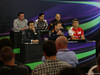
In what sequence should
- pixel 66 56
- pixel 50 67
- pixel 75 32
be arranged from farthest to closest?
pixel 75 32, pixel 66 56, pixel 50 67

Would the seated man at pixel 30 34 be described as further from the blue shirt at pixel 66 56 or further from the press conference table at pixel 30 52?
the blue shirt at pixel 66 56

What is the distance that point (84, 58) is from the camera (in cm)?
592

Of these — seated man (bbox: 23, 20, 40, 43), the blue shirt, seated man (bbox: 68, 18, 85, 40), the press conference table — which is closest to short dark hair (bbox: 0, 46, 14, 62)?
the blue shirt

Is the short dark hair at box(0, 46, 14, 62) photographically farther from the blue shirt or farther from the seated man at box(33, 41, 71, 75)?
the blue shirt

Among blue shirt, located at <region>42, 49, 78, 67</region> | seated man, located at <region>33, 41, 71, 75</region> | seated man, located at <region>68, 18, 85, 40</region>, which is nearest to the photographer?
seated man, located at <region>33, 41, 71, 75</region>

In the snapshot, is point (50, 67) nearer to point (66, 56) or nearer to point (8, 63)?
point (8, 63)

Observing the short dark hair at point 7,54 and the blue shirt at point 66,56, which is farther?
the blue shirt at point 66,56

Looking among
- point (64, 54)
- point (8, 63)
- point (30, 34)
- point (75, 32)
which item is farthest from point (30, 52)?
point (8, 63)

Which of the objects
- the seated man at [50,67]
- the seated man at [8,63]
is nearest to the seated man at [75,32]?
the seated man at [50,67]

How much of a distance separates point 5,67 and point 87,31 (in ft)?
23.9

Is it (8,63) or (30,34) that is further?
(30,34)

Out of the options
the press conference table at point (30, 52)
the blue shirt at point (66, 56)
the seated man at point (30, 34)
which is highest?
the seated man at point (30, 34)

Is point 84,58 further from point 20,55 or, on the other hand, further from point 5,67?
point 5,67

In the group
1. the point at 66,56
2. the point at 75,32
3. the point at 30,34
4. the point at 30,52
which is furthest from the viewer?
the point at 75,32
